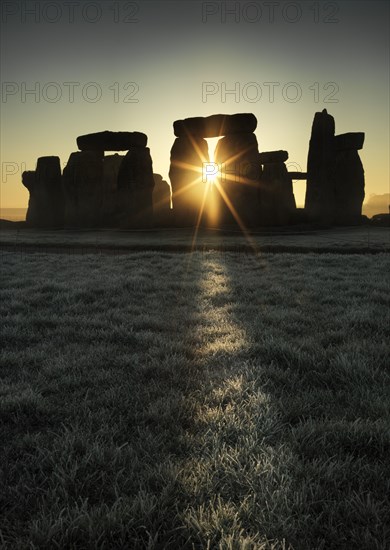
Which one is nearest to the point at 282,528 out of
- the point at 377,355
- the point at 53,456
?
the point at 53,456

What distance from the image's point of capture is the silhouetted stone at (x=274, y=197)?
1358 inches

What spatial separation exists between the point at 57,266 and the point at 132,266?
81.7 inches

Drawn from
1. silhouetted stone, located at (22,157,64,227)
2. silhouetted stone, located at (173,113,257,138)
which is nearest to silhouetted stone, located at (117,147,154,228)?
silhouetted stone, located at (173,113,257,138)

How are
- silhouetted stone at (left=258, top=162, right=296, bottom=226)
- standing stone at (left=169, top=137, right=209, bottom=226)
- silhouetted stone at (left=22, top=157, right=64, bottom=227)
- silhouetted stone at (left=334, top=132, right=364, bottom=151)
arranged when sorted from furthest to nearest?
silhouetted stone at (left=334, top=132, right=364, bottom=151) → silhouetted stone at (left=22, top=157, right=64, bottom=227) → standing stone at (left=169, top=137, right=209, bottom=226) → silhouetted stone at (left=258, top=162, right=296, bottom=226)

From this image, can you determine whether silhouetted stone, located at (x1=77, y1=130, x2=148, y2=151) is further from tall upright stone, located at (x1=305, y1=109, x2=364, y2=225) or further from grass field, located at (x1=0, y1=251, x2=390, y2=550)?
grass field, located at (x1=0, y1=251, x2=390, y2=550)

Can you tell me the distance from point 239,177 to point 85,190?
12.1 meters

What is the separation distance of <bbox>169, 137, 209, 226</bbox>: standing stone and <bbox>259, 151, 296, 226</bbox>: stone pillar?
5.16 m

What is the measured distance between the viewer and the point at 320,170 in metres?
37.8

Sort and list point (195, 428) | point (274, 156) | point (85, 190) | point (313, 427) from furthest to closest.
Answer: point (274, 156), point (85, 190), point (195, 428), point (313, 427)

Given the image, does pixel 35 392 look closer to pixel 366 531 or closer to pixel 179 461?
pixel 179 461

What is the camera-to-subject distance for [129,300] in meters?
7.59

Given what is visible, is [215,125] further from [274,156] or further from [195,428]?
[195,428]

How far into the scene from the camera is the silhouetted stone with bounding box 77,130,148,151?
1310 inches

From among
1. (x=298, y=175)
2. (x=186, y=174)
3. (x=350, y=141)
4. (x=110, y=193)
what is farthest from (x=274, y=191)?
(x=298, y=175)
